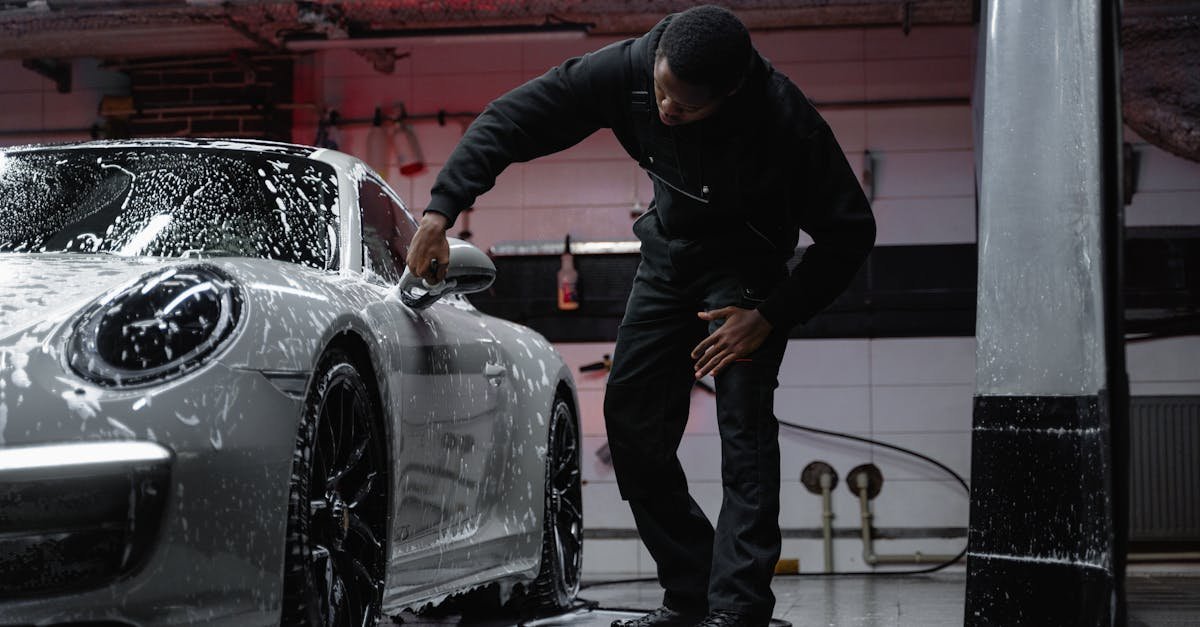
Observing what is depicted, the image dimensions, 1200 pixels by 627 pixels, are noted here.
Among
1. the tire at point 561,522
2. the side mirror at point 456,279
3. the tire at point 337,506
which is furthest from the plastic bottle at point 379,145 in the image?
the tire at point 337,506

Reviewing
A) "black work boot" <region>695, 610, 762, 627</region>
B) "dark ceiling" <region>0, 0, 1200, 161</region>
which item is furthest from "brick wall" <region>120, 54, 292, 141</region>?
"black work boot" <region>695, 610, 762, 627</region>

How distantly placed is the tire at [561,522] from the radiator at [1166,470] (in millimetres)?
3780

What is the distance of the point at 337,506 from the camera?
284 cm

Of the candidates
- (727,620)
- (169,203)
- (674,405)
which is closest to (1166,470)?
(674,405)

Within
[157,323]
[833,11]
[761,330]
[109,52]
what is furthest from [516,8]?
[157,323]

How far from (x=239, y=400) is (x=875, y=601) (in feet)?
11.4

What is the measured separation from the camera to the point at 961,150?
8.00m

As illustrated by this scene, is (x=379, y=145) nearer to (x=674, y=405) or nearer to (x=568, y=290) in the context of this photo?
(x=568, y=290)

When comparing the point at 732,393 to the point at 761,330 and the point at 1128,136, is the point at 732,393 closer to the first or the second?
the point at 761,330

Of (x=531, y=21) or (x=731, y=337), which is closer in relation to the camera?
(x=731, y=337)

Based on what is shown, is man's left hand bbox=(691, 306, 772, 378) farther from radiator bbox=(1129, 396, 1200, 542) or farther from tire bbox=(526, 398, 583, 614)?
radiator bbox=(1129, 396, 1200, 542)

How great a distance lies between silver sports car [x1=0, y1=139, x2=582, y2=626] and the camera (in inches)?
89.0

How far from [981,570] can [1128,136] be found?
5801 millimetres

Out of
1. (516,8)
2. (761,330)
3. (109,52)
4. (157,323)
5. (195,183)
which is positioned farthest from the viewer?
(109,52)
